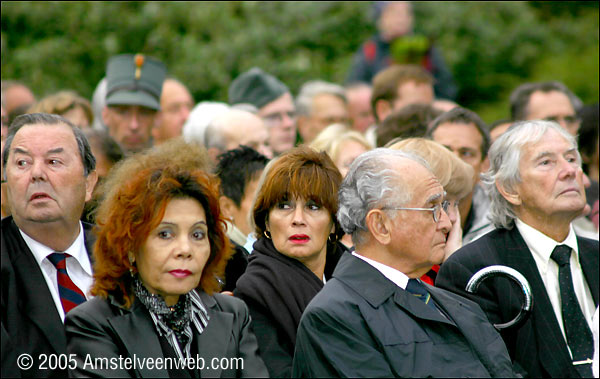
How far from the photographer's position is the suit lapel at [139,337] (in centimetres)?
413

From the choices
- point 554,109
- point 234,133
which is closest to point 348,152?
point 234,133

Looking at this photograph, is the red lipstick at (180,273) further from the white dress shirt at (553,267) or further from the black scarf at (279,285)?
the white dress shirt at (553,267)

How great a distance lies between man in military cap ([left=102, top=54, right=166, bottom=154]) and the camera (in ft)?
26.4

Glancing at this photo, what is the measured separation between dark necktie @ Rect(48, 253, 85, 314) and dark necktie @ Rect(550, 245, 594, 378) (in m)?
2.69

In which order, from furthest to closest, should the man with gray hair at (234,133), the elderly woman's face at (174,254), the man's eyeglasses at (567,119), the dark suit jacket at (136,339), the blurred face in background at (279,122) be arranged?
the blurred face in background at (279,122)
the man's eyeglasses at (567,119)
the man with gray hair at (234,133)
the elderly woman's face at (174,254)
the dark suit jacket at (136,339)

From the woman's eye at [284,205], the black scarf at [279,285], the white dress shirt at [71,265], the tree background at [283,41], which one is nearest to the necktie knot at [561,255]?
the black scarf at [279,285]

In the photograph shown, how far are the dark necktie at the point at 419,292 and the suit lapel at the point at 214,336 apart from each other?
0.90 metres

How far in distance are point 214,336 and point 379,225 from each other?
3.23 feet

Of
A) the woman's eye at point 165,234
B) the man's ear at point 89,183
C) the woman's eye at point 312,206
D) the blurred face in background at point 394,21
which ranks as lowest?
the woman's eye at point 165,234

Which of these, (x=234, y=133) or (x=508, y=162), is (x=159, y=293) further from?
(x=234, y=133)

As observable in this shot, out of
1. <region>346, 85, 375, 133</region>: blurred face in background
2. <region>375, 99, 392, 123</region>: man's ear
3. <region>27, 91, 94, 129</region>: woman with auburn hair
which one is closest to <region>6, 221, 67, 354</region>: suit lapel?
<region>27, 91, 94, 129</region>: woman with auburn hair

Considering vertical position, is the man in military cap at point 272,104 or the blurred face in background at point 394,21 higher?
the blurred face in background at point 394,21

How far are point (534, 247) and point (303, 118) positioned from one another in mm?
4902

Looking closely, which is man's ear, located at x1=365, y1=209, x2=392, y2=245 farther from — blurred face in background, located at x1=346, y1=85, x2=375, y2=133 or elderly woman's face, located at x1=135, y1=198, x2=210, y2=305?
blurred face in background, located at x1=346, y1=85, x2=375, y2=133
